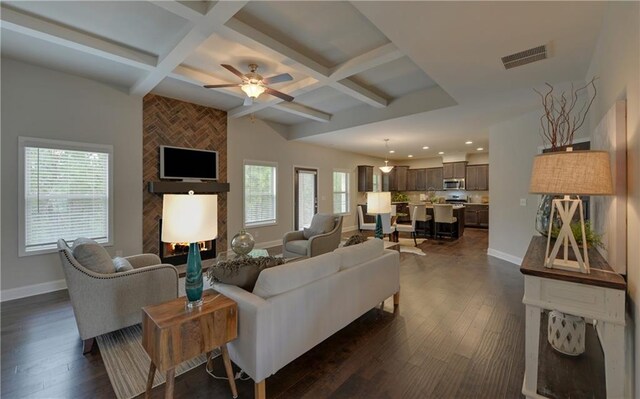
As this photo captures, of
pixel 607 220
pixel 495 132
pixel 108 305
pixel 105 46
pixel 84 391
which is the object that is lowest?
pixel 84 391

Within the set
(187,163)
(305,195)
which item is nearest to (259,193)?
(305,195)

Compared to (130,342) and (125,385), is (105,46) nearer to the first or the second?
(130,342)

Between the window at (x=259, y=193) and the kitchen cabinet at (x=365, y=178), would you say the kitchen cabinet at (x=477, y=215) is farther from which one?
the window at (x=259, y=193)

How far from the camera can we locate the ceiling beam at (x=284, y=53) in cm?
262

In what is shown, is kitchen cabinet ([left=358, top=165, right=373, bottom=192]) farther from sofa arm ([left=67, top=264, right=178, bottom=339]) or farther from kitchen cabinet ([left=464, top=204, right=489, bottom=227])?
sofa arm ([left=67, top=264, right=178, bottom=339])

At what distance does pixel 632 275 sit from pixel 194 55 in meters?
4.32

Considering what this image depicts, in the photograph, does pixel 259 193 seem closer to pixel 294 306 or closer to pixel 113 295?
pixel 113 295

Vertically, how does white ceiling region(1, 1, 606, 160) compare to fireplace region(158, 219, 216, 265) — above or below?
above

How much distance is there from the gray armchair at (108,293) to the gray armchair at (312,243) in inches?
82.6

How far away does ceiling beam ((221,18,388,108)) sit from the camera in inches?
103

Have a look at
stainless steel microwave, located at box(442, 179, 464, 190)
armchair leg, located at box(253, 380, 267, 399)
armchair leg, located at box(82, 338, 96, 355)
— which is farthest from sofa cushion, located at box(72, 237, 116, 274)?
stainless steel microwave, located at box(442, 179, 464, 190)

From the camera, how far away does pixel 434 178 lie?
1036 cm

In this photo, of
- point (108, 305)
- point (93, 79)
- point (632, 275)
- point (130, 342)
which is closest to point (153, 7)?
point (93, 79)

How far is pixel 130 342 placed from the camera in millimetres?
2469
